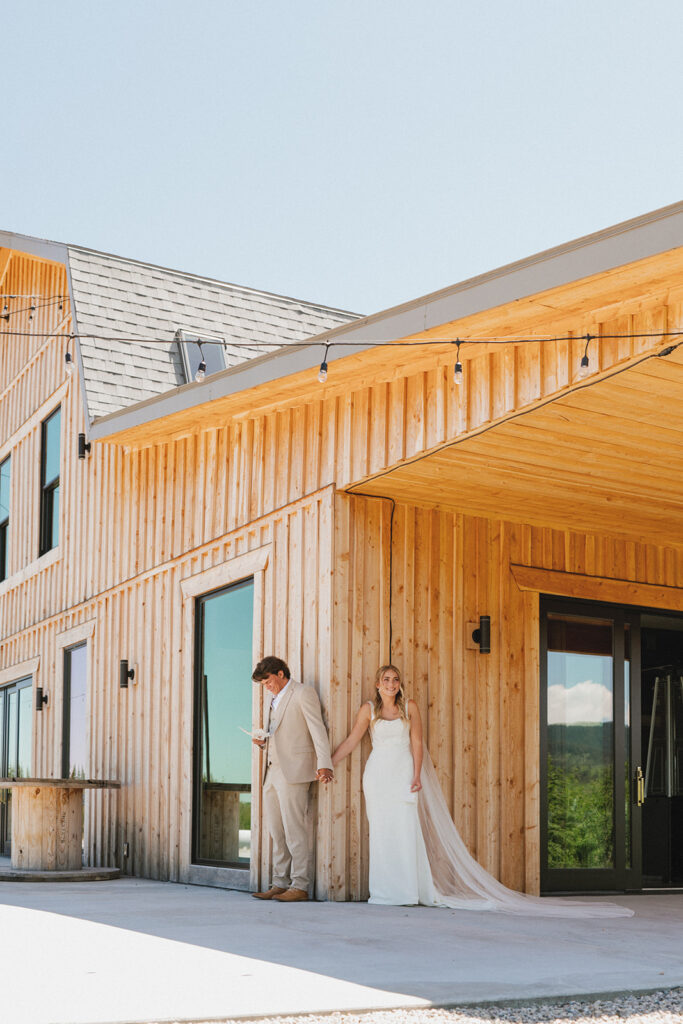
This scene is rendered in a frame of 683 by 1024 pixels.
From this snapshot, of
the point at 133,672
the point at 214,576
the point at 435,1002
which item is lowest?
the point at 435,1002

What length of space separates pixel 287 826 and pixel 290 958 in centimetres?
275

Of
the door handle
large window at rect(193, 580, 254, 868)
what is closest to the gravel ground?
large window at rect(193, 580, 254, 868)

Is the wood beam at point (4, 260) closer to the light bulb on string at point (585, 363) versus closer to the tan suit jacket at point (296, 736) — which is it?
the tan suit jacket at point (296, 736)

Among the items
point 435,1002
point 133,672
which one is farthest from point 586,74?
point 435,1002

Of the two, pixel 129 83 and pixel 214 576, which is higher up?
pixel 129 83

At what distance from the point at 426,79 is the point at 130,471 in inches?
416

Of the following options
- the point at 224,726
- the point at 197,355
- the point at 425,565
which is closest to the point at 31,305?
the point at 197,355

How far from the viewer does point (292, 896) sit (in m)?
7.45

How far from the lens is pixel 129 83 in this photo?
732 inches

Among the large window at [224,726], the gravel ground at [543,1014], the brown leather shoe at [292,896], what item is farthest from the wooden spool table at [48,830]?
the gravel ground at [543,1014]

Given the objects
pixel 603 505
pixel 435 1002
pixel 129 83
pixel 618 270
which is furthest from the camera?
pixel 129 83

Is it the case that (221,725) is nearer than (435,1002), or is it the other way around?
(435,1002)

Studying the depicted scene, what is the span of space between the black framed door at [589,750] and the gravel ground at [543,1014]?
4.64m

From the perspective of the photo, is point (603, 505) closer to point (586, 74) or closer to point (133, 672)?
point (133, 672)
